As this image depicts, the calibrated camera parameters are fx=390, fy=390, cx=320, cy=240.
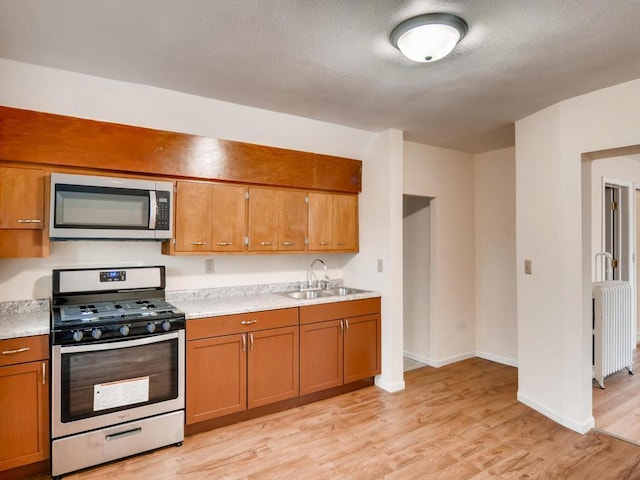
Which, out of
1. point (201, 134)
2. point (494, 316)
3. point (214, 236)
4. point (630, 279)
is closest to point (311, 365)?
point (214, 236)

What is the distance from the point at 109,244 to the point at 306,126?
1.95 metres

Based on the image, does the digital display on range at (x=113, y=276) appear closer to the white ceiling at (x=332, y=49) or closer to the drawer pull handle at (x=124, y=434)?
the drawer pull handle at (x=124, y=434)

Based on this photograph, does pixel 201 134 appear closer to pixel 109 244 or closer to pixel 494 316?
pixel 109 244

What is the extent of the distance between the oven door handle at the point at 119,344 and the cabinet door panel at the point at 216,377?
0.17m

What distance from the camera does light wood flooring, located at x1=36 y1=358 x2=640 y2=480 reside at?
95.3 inches

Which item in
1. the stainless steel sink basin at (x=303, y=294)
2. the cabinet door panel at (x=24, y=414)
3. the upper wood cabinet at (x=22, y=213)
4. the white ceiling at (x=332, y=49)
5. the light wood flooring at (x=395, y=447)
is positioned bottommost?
the light wood flooring at (x=395, y=447)

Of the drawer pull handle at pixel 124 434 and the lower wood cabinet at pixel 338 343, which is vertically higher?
the lower wood cabinet at pixel 338 343

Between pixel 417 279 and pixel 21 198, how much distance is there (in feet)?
13.0

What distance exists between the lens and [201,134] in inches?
124

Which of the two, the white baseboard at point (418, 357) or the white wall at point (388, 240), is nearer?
the white wall at point (388, 240)

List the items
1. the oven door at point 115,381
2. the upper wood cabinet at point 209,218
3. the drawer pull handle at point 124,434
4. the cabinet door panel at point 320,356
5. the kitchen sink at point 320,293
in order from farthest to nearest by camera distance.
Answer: the kitchen sink at point 320,293 < the cabinet door panel at point 320,356 < the upper wood cabinet at point 209,218 < the drawer pull handle at point 124,434 < the oven door at point 115,381

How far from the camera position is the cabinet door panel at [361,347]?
143 inches

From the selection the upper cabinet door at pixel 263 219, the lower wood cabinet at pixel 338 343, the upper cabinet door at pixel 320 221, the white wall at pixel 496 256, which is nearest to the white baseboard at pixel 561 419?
the white wall at pixel 496 256

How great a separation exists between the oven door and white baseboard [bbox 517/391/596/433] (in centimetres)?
286
